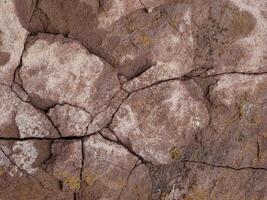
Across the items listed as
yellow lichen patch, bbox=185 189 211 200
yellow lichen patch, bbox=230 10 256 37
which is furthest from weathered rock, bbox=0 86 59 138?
yellow lichen patch, bbox=230 10 256 37

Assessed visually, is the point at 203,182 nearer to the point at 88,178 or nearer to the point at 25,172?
the point at 88,178

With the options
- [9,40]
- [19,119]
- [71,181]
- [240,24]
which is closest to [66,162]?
[71,181]

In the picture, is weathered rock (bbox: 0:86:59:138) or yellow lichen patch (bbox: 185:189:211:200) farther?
yellow lichen patch (bbox: 185:189:211:200)

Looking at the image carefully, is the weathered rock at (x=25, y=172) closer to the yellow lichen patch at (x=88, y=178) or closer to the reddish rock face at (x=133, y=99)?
the reddish rock face at (x=133, y=99)

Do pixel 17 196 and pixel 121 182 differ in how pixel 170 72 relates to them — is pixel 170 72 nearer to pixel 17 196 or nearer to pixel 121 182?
pixel 121 182

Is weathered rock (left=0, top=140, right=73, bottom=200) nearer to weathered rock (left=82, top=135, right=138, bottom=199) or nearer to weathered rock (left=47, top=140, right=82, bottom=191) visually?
weathered rock (left=47, top=140, right=82, bottom=191)
